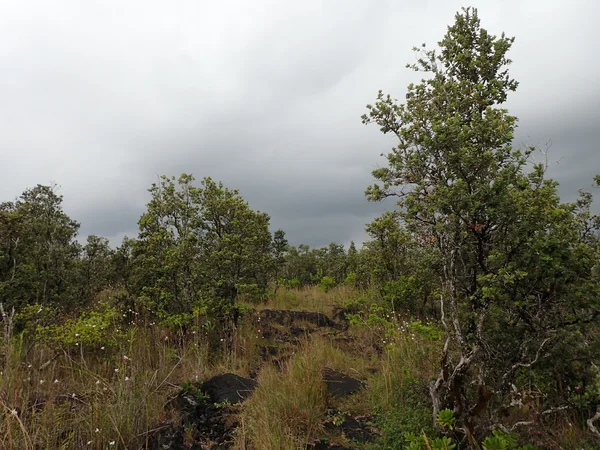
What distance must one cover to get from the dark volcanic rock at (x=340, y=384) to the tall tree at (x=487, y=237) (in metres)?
1.47

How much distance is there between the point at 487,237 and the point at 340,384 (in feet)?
9.78

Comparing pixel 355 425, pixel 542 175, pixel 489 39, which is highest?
pixel 489 39

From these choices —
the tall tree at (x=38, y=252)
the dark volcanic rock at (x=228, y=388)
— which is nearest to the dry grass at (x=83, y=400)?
the dark volcanic rock at (x=228, y=388)

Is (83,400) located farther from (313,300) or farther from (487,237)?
(313,300)

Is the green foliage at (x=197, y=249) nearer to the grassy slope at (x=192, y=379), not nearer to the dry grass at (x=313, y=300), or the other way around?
the grassy slope at (x=192, y=379)

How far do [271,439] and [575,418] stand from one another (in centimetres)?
301

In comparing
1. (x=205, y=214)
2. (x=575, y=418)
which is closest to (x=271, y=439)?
(x=575, y=418)

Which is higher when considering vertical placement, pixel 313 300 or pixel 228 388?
pixel 313 300

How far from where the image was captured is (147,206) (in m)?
7.34

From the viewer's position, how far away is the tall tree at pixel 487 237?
9.96 ft

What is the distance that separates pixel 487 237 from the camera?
11.3 ft

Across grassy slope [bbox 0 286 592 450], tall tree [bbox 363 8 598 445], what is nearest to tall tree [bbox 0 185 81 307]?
grassy slope [bbox 0 286 592 450]

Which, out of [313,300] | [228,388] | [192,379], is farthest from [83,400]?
[313,300]

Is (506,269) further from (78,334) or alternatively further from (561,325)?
(78,334)
